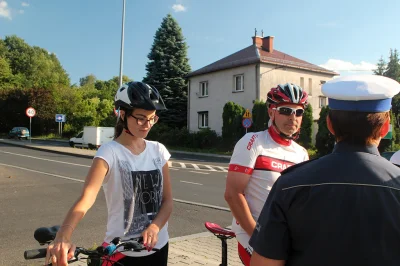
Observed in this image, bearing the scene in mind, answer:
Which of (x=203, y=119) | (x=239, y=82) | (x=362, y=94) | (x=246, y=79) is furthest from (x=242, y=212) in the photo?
(x=203, y=119)

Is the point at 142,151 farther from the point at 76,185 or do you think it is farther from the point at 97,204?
the point at 76,185

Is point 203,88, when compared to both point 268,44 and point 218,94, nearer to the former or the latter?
point 218,94

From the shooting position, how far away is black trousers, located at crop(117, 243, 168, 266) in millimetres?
2324

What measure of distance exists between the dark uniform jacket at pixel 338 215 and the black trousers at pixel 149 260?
120 centimetres

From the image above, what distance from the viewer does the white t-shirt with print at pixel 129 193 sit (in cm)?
235

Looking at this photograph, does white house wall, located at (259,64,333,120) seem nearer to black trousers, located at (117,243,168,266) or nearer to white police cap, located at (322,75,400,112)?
black trousers, located at (117,243,168,266)

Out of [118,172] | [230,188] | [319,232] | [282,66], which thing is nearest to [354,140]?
[319,232]

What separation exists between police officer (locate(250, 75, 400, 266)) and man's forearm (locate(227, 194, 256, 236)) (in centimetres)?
93

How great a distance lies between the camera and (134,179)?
2414 mm

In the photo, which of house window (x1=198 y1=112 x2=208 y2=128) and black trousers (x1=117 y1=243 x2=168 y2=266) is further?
house window (x1=198 y1=112 x2=208 y2=128)

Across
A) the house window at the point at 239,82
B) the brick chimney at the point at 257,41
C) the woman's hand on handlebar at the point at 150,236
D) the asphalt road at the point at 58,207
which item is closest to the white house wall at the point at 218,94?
the house window at the point at 239,82

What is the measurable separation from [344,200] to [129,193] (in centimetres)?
145

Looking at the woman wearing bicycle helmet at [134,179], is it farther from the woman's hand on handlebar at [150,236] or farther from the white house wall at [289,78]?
the white house wall at [289,78]

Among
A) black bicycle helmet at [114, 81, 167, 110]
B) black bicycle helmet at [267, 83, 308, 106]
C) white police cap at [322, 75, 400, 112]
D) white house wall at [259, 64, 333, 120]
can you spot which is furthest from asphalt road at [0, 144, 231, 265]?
white house wall at [259, 64, 333, 120]
